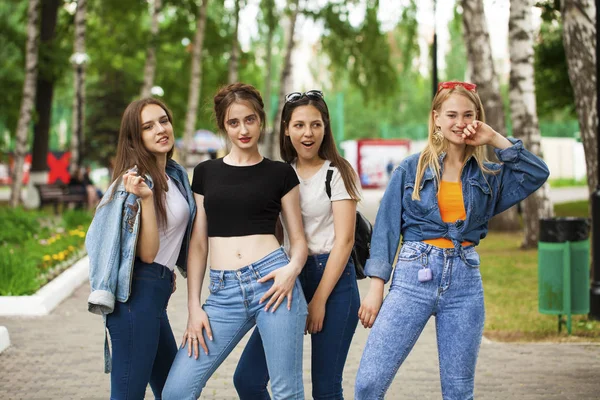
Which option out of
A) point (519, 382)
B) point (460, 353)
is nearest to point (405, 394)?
point (519, 382)

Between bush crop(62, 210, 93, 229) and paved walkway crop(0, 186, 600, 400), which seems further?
bush crop(62, 210, 93, 229)

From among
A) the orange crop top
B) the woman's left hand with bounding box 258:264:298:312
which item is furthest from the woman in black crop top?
the orange crop top

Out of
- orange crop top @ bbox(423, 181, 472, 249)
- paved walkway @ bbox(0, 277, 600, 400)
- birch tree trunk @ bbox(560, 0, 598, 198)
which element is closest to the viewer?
orange crop top @ bbox(423, 181, 472, 249)

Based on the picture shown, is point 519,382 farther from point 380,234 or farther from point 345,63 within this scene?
point 345,63

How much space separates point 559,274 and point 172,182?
5192 mm

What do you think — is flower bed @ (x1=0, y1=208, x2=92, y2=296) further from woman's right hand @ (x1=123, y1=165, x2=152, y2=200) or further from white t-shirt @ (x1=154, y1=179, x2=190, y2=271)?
woman's right hand @ (x1=123, y1=165, x2=152, y2=200)

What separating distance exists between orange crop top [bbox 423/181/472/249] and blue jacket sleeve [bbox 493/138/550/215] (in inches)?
8.1

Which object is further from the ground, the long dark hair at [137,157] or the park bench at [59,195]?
the long dark hair at [137,157]

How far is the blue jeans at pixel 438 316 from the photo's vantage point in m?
4.19

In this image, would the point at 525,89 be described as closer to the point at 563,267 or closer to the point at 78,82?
the point at 563,267

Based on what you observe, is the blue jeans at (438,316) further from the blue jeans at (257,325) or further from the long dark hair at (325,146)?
the long dark hair at (325,146)

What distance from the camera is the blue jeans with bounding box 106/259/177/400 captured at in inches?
169

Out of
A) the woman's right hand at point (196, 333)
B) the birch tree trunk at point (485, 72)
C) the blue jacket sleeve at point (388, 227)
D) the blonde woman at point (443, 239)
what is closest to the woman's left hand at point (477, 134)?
the blonde woman at point (443, 239)

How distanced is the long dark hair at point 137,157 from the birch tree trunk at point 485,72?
53.4 feet
